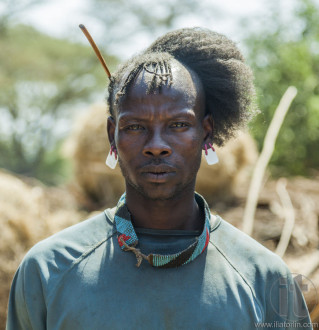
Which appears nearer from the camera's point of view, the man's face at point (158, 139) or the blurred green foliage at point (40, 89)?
the man's face at point (158, 139)

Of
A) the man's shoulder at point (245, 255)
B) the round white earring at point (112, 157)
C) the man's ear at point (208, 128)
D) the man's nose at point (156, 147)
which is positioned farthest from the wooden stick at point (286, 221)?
the man's nose at point (156, 147)

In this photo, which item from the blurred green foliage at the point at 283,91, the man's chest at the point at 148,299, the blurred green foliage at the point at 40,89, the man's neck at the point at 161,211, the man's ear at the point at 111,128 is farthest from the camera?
the blurred green foliage at the point at 40,89

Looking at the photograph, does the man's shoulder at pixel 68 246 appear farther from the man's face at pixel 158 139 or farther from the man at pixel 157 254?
the man's face at pixel 158 139

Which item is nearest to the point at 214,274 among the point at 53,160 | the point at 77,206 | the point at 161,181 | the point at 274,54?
the point at 161,181

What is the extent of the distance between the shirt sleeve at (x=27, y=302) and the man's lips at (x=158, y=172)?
0.54 metres

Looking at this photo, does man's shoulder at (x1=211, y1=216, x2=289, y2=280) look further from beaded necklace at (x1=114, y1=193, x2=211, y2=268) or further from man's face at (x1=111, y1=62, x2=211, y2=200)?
man's face at (x1=111, y1=62, x2=211, y2=200)

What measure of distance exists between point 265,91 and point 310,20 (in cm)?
295

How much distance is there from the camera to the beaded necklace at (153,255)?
181 centimetres

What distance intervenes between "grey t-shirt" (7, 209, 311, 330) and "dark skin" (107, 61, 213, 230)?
0.37ft

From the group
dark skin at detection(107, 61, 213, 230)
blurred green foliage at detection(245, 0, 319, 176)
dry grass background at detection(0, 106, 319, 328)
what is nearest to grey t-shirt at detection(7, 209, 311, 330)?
dark skin at detection(107, 61, 213, 230)

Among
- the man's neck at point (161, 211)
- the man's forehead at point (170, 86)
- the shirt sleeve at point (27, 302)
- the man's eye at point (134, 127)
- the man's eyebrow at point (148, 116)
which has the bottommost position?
the shirt sleeve at point (27, 302)

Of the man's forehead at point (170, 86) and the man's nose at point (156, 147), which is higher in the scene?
the man's forehead at point (170, 86)

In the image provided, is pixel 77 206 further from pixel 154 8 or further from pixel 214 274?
pixel 154 8

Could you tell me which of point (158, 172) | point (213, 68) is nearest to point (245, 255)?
point (158, 172)
